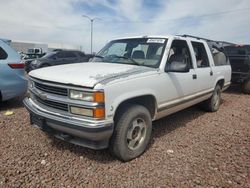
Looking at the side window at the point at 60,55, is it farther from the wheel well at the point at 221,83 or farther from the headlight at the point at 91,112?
the headlight at the point at 91,112

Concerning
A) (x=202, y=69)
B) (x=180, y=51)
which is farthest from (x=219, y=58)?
(x=180, y=51)

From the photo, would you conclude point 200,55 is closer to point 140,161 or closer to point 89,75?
point 140,161

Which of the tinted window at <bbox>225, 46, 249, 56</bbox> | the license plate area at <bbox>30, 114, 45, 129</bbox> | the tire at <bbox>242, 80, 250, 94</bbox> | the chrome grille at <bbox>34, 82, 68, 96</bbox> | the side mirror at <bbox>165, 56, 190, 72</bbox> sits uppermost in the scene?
the tinted window at <bbox>225, 46, 249, 56</bbox>

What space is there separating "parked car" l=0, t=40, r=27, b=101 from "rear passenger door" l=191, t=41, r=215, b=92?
4037mm

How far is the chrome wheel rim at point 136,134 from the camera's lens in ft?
11.9

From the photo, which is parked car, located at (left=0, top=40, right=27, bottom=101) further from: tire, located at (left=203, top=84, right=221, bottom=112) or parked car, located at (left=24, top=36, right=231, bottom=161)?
tire, located at (left=203, top=84, right=221, bottom=112)

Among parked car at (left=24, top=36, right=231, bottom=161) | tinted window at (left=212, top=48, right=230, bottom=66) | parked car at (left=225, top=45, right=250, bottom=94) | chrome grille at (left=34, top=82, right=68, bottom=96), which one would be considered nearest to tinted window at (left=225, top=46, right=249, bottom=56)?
parked car at (left=225, top=45, right=250, bottom=94)

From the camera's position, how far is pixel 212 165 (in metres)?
3.58

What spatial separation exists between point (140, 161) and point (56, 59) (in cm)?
1359

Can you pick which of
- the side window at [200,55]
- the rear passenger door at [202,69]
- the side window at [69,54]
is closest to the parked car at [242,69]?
the rear passenger door at [202,69]

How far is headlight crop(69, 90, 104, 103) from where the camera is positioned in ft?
9.74

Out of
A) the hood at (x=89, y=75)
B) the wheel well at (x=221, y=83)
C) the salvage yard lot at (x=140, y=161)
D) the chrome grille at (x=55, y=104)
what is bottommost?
the salvage yard lot at (x=140, y=161)

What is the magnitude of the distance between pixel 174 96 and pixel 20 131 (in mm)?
2847

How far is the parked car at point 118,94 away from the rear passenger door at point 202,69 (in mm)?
213
